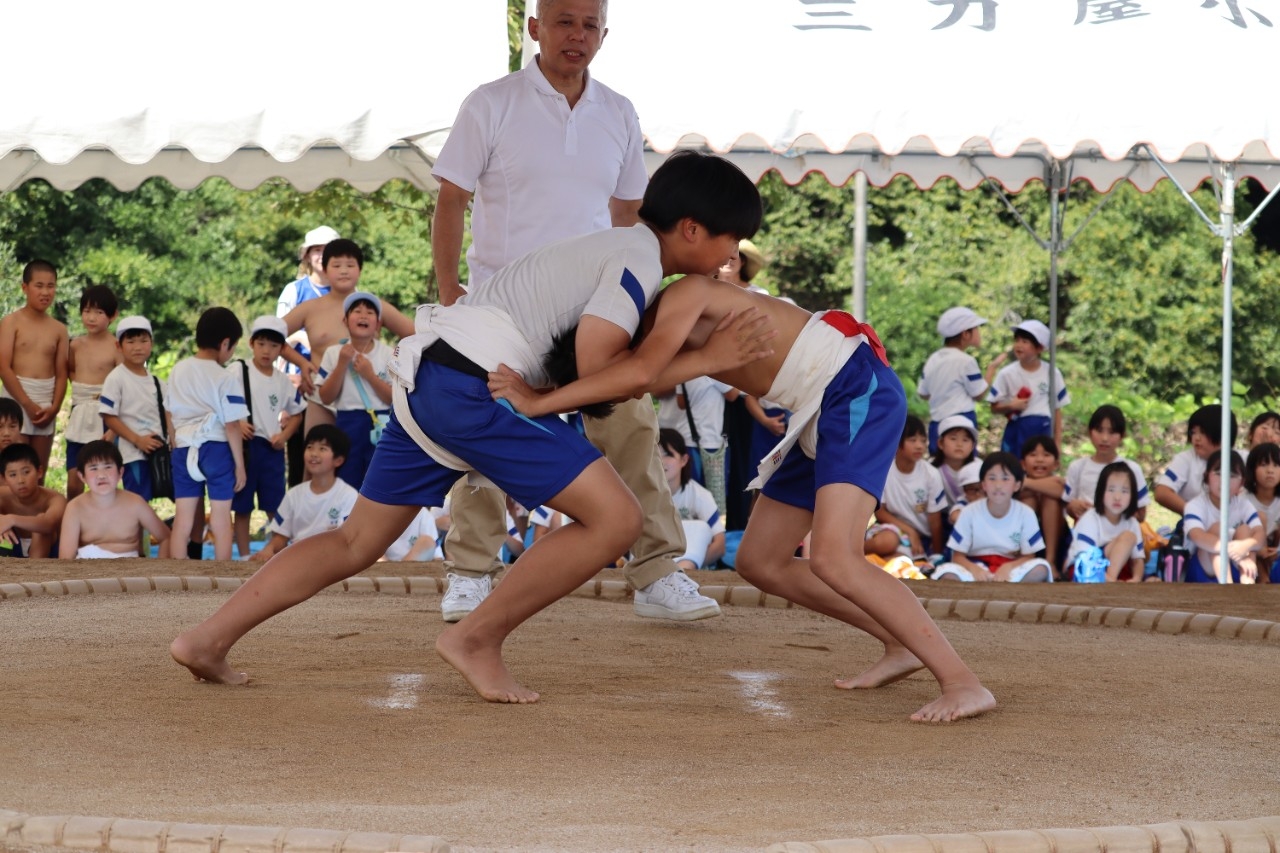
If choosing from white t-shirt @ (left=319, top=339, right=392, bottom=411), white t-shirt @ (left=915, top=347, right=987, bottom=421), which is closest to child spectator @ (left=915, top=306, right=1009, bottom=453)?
white t-shirt @ (left=915, top=347, right=987, bottom=421)

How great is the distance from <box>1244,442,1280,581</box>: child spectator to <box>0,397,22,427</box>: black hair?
397 cm

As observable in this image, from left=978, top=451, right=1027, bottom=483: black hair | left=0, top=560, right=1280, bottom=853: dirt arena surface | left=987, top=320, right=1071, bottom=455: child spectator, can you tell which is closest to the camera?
left=0, top=560, right=1280, bottom=853: dirt arena surface

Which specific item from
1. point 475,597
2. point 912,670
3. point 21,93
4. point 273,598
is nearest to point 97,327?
point 21,93

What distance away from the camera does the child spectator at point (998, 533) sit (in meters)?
4.51

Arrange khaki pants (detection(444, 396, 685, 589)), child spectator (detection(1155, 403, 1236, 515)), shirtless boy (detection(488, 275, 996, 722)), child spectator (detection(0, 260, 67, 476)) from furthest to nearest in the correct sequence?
1. child spectator (detection(0, 260, 67, 476))
2. child spectator (detection(1155, 403, 1236, 515))
3. khaki pants (detection(444, 396, 685, 589))
4. shirtless boy (detection(488, 275, 996, 722))

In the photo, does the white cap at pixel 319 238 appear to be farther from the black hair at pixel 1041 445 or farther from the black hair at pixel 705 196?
the black hair at pixel 705 196

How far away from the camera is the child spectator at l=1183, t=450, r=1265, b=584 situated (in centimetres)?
452

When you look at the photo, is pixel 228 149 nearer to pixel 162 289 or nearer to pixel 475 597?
pixel 475 597

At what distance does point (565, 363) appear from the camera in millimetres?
2158

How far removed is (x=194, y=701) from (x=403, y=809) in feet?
2.34

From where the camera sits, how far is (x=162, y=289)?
37.5 ft

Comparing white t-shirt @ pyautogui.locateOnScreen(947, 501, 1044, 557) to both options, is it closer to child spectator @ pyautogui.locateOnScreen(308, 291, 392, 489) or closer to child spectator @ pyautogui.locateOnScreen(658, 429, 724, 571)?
child spectator @ pyautogui.locateOnScreen(658, 429, 724, 571)

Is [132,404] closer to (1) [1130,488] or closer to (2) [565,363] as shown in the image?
(2) [565,363]

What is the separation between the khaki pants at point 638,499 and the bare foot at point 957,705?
0.86 meters
